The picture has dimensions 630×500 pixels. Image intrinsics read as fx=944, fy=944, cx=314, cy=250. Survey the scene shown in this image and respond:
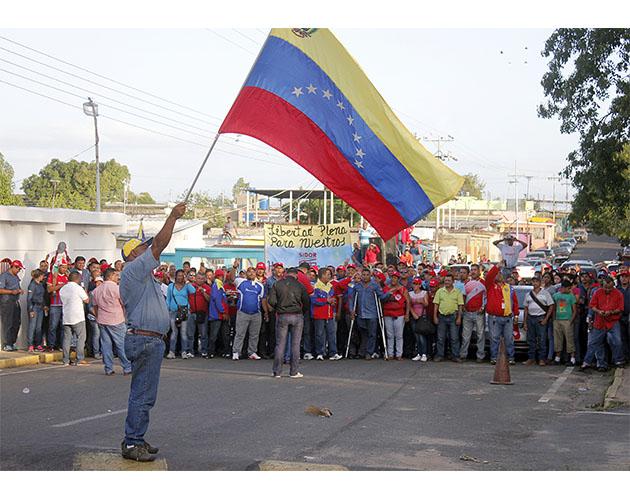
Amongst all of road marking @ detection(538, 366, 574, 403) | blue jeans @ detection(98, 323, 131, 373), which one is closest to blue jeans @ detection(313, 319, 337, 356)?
road marking @ detection(538, 366, 574, 403)

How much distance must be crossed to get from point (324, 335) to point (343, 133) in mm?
8847

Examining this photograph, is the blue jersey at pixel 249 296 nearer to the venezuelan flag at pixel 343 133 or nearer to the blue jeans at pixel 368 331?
the blue jeans at pixel 368 331

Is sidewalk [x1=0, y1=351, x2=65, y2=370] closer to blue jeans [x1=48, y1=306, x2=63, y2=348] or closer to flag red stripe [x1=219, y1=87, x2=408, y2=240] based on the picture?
blue jeans [x1=48, y1=306, x2=63, y2=348]

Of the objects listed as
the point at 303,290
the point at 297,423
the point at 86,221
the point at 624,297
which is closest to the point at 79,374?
the point at 303,290

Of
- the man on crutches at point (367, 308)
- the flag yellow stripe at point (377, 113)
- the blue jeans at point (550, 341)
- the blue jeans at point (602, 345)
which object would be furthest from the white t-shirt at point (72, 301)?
the blue jeans at point (602, 345)

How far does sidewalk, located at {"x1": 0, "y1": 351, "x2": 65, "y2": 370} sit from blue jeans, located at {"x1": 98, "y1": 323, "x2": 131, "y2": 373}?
255cm

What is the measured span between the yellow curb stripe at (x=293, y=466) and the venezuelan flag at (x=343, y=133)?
4173 mm

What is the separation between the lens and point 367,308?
787 inches

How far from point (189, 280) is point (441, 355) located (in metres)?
5.54

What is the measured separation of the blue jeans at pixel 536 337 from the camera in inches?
749

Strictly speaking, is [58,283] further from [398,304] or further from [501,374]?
[501,374]

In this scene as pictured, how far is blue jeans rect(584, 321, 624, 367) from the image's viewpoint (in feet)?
58.1

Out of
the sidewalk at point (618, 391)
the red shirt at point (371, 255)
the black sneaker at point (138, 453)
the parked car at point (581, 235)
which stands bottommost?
the sidewalk at point (618, 391)

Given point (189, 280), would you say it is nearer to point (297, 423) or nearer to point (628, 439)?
point (297, 423)
